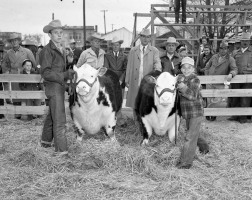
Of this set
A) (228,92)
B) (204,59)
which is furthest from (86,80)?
(204,59)

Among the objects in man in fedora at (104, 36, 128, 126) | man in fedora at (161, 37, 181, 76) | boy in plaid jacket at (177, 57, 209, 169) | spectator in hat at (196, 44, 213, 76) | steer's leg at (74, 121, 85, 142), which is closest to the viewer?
boy in plaid jacket at (177, 57, 209, 169)

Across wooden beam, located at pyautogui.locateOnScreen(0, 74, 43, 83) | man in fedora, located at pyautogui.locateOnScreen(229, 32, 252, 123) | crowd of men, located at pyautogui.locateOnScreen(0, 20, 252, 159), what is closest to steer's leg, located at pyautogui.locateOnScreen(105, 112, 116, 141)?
crowd of men, located at pyautogui.locateOnScreen(0, 20, 252, 159)

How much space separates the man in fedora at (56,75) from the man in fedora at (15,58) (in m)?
3.12

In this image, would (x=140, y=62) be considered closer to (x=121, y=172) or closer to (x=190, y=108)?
(x=190, y=108)

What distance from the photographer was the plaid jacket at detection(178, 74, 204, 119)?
4.35 m

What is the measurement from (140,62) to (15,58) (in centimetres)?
308

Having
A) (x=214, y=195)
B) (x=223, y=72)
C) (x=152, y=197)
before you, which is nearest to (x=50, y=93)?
(x=152, y=197)

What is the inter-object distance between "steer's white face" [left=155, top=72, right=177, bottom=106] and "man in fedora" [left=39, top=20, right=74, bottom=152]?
126cm

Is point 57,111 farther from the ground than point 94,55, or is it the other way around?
point 94,55

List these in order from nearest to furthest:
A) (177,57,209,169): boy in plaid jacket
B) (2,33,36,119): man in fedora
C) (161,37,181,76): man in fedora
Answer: (177,57,209,169): boy in plaid jacket < (161,37,181,76): man in fedora < (2,33,36,119): man in fedora

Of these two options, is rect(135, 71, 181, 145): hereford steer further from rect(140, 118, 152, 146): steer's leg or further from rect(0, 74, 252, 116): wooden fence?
rect(0, 74, 252, 116): wooden fence

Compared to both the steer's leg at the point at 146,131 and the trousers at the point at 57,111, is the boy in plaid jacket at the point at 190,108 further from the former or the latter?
the trousers at the point at 57,111

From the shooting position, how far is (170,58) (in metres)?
6.10

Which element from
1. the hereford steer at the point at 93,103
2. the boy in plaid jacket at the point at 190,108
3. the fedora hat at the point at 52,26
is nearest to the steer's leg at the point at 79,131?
the hereford steer at the point at 93,103
